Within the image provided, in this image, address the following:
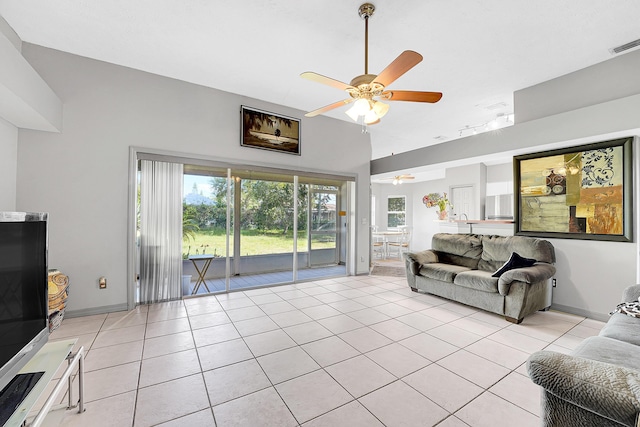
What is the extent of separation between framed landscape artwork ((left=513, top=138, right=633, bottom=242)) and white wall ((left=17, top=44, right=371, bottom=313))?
191 inches

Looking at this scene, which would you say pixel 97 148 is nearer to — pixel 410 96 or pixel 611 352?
pixel 410 96

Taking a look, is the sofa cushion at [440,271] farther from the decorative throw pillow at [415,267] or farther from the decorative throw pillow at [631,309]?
the decorative throw pillow at [631,309]

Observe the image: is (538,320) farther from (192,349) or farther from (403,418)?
(192,349)

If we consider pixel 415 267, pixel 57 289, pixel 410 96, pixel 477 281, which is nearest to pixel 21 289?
pixel 57 289

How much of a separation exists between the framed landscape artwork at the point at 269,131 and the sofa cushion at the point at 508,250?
11.7 ft

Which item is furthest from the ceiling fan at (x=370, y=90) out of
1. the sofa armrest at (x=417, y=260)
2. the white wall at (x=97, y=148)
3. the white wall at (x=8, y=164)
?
the white wall at (x=8, y=164)

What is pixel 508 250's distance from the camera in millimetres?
3912

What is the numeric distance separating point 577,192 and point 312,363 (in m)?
4.06

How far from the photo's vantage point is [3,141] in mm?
2738

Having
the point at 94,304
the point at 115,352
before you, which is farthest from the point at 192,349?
the point at 94,304

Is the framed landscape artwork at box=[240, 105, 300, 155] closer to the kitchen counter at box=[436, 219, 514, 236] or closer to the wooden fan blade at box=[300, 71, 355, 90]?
the wooden fan blade at box=[300, 71, 355, 90]

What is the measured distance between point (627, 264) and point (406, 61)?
3.72 meters

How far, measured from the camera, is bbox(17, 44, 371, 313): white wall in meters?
3.14

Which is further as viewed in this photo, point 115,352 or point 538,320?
point 538,320
